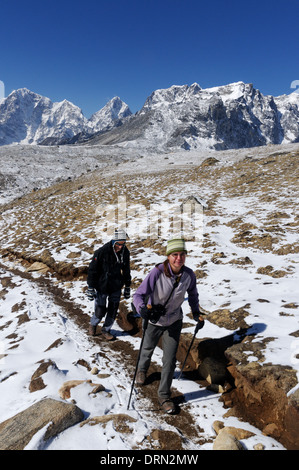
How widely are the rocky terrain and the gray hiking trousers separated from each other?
373 mm

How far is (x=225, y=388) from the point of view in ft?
14.5

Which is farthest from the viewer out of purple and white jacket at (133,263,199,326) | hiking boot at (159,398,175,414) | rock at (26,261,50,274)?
rock at (26,261,50,274)

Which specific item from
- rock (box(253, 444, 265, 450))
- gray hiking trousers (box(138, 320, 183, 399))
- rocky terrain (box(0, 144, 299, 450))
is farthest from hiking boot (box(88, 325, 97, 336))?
rock (box(253, 444, 265, 450))

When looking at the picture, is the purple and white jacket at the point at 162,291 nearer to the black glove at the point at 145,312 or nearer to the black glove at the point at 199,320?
the black glove at the point at 145,312

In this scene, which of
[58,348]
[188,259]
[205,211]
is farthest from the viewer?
[205,211]

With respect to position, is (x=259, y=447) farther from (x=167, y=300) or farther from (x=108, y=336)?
(x=108, y=336)

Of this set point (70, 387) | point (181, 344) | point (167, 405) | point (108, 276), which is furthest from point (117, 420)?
point (108, 276)

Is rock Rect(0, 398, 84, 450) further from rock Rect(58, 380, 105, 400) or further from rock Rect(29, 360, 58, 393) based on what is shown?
rock Rect(29, 360, 58, 393)

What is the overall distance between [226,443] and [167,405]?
108cm

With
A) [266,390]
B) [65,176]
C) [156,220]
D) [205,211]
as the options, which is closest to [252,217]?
[205,211]

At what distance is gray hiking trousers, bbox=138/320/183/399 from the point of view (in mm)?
4059

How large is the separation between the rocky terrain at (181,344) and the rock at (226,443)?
2 cm
